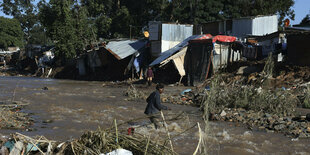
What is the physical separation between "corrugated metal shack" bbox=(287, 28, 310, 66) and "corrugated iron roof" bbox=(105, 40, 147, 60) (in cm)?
1013

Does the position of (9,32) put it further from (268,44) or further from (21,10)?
(268,44)

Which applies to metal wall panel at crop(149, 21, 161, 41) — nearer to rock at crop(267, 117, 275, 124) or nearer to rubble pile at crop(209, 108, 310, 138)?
rubble pile at crop(209, 108, 310, 138)

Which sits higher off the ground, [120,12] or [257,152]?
[120,12]

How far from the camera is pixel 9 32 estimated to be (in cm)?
4953

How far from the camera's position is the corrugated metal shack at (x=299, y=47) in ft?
46.5

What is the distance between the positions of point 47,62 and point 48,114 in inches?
943

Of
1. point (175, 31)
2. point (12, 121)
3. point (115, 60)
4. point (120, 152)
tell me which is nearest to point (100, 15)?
point (115, 60)

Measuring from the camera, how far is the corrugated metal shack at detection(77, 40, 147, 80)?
69.2ft

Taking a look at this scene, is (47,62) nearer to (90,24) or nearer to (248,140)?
(90,24)

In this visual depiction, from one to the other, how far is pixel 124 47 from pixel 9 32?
3474 centimetres

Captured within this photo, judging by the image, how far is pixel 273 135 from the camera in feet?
22.6

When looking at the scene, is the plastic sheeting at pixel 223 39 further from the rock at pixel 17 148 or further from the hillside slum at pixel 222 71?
the rock at pixel 17 148

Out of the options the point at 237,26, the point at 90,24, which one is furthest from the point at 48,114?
the point at 90,24

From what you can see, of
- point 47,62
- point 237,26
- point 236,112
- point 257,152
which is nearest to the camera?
point 257,152
